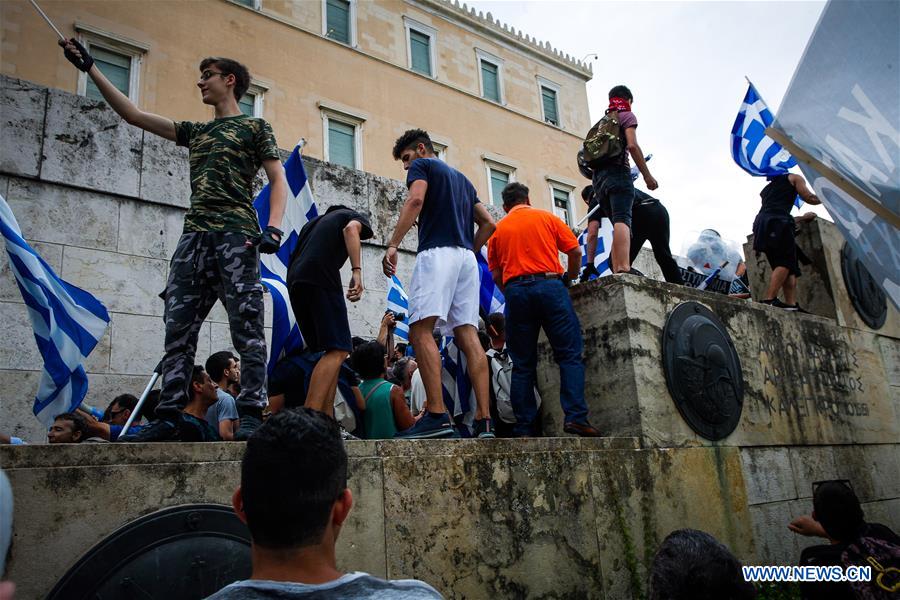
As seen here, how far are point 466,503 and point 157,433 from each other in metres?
1.46

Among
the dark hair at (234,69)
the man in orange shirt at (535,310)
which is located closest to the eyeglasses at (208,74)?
the dark hair at (234,69)

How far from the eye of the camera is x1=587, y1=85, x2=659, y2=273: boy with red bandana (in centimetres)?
511

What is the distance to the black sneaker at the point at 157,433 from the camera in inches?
123

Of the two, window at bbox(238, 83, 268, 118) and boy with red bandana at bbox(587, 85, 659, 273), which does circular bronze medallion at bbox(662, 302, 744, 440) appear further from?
window at bbox(238, 83, 268, 118)

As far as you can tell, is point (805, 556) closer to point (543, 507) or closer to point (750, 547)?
point (750, 547)

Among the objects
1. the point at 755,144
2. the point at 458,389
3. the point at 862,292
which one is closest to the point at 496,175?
the point at 755,144

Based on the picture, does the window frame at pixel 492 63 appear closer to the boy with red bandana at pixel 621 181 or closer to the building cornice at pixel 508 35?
the building cornice at pixel 508 35

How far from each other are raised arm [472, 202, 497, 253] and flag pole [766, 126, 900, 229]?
2.04m

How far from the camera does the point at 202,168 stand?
3664 millimetres

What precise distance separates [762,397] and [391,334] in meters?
3.30

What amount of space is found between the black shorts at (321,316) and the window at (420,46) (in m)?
20.0

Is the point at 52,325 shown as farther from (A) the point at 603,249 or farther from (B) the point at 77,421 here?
(A) the point at 603,249

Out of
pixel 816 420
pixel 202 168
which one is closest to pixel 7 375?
pixel 202 168

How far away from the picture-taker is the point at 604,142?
5.23 m
